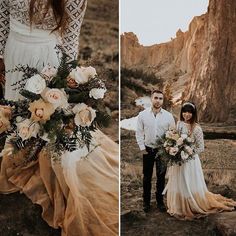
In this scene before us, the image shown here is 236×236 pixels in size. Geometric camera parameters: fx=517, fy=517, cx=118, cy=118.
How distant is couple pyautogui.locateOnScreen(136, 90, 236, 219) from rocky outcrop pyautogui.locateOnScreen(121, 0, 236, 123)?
0.31ft

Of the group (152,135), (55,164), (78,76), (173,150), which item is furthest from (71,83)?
(173,150)

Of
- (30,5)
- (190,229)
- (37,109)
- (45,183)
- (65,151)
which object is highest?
(30,5)

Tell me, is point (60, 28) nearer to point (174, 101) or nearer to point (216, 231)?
point (174, 101)

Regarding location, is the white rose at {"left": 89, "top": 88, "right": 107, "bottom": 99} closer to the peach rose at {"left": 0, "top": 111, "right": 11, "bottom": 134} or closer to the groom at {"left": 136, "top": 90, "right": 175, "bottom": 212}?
the groom at {"left": 136, "top": 90, "right": 175, "bottom": 212}

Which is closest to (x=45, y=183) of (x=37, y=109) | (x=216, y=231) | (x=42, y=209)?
(x=42, y=209)

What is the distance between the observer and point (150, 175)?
2930mm

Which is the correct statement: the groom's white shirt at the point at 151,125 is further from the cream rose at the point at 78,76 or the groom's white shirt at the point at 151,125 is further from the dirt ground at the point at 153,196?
the cream rose at the point at 78,76

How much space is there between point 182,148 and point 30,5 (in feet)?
3.75

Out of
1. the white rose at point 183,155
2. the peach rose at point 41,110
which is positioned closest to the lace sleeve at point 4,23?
the peach rose at point 41,110

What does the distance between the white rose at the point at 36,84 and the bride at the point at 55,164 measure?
0.10m

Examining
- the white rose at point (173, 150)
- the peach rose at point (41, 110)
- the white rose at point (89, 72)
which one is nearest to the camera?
the peach rose at point (41, 110)

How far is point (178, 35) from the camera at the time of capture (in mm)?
2930

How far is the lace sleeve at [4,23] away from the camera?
9.09ft

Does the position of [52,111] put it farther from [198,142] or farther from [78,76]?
[198,142]
